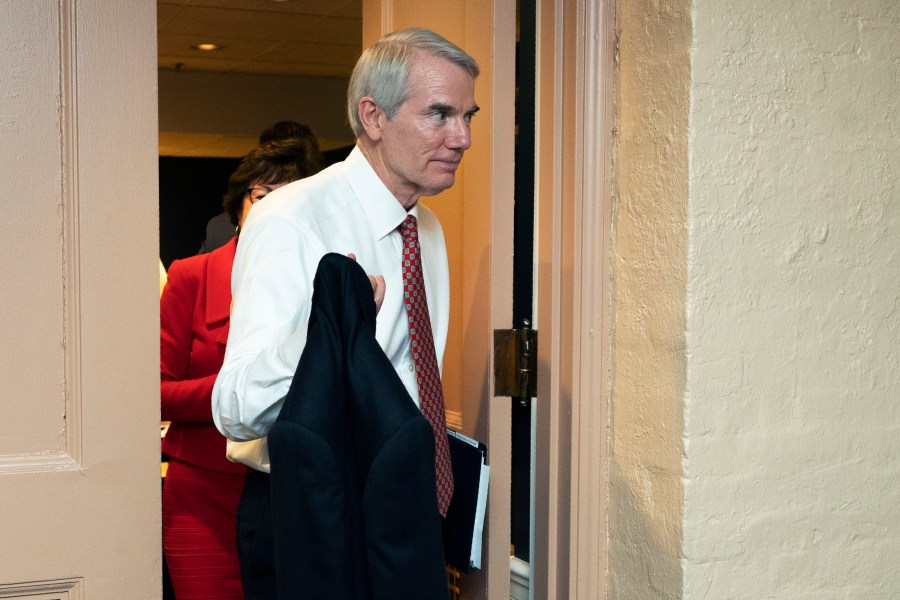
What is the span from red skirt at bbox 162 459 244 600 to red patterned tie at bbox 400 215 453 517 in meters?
0.68

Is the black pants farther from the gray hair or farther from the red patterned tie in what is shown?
the gray hair

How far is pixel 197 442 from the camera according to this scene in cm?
231

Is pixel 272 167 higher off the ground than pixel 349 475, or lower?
higher

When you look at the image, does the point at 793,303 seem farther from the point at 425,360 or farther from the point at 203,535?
the point at 203,535

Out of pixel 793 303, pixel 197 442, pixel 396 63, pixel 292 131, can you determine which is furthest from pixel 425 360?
pixel 292 131

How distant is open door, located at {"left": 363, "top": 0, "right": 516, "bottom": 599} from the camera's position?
184cm

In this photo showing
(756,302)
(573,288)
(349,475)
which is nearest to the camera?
(349,475)

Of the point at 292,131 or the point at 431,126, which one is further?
the point at 292,131

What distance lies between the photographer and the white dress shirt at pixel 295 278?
1422 mm

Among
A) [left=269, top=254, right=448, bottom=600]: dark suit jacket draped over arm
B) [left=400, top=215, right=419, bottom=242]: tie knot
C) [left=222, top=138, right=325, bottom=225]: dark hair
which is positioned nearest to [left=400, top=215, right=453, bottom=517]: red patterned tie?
[left=400, top=215, right=419, bottom=242]: tie knot

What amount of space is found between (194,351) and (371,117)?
0.87 metres

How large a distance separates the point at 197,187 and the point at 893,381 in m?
9.75

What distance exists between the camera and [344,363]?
1.32 m

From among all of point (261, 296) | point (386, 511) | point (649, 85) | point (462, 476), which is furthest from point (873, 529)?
point (261, 296)
